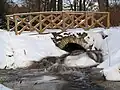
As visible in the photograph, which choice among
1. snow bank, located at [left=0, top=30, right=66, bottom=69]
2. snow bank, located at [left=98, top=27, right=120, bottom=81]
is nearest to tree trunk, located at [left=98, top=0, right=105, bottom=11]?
snow bank, located at [left=98, top=27, right=120, bottom=81]

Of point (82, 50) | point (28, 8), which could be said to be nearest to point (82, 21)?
point (82, 50)

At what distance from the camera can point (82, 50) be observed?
15008 mm

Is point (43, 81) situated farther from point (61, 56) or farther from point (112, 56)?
point (61, 56)

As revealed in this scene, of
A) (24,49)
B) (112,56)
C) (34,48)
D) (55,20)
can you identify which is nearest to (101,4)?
(55,20)

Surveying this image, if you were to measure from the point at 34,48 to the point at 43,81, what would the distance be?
3407 mm

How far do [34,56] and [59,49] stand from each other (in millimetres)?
1228

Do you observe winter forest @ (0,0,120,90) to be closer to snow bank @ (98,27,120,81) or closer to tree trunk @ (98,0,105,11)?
snow bank @ (98,27,120,81)

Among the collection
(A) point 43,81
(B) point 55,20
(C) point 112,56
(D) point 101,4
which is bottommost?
(A) point 43,81

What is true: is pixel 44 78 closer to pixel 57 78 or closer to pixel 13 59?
pixel 57 78

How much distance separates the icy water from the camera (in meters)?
10.3

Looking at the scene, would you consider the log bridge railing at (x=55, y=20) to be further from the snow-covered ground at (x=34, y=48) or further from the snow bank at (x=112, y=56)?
the snow bank at (x=112, y=56)

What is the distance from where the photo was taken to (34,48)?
561 inches

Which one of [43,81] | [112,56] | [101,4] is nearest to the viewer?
[43,81]

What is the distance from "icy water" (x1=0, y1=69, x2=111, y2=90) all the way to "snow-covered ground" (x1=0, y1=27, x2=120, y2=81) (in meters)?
1.12
